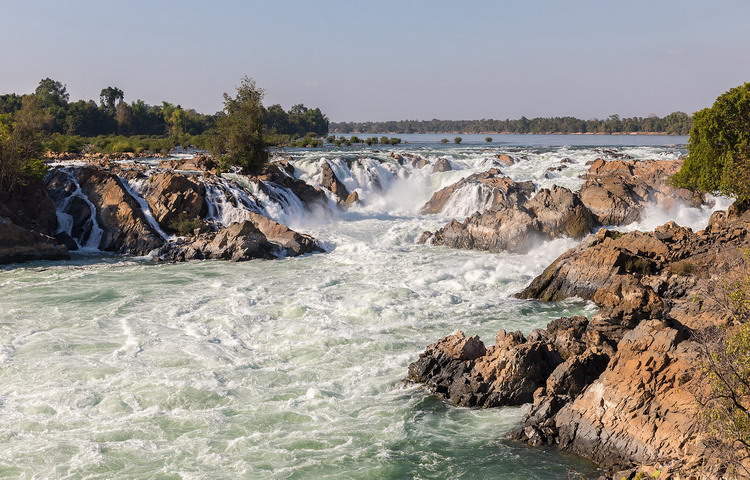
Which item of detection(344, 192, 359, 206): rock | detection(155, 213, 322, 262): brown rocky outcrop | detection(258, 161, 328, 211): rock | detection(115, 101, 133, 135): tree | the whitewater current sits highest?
detection(115, 101, 133, 135): tree

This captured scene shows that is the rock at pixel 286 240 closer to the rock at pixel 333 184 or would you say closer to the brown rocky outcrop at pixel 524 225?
the brown rocky outcrop at pixel 524 225

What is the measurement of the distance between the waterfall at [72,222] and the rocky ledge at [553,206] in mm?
16011

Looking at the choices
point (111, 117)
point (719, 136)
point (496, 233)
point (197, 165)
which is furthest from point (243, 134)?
point (111, 117)

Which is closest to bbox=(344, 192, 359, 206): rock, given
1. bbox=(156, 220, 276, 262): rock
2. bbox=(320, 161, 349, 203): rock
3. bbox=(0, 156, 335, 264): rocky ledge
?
bbox=(320, 161, 349, 203): rock

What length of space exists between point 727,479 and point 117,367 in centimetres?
1344

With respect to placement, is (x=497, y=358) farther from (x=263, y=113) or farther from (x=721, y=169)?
(x=263, y=113)

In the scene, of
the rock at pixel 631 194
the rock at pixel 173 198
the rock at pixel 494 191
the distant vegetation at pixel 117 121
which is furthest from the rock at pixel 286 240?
the distant vegetation at pixel 117 121

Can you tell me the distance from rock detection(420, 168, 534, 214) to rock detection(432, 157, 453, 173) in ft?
20.4

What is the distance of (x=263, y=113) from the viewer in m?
43.6

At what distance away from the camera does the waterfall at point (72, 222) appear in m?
32.2

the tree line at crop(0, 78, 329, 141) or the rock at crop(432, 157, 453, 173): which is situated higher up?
the tree line at crop(0, 78, 329, 141)

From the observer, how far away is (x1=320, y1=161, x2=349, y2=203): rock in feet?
145

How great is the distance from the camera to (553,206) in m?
31.3

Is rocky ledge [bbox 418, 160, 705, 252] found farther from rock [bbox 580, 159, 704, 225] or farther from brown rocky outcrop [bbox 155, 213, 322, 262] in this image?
brown rocky outcrop [bbox 155, 213, 322, 262]
